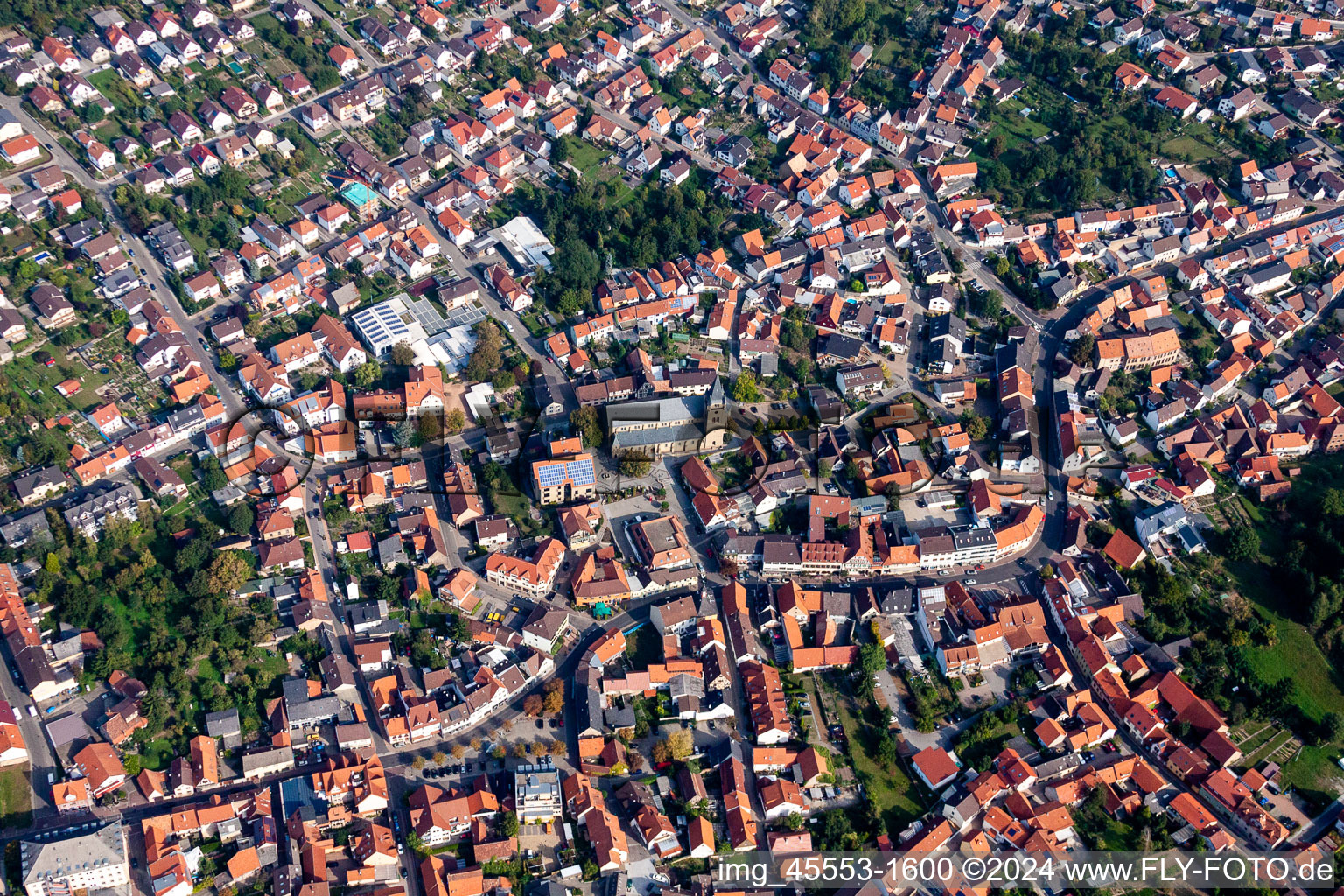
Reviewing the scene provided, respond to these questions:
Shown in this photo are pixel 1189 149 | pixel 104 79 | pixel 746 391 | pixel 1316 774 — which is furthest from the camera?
pixel 1189 149

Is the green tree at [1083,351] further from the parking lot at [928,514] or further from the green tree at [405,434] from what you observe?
the green tree at [405,434]

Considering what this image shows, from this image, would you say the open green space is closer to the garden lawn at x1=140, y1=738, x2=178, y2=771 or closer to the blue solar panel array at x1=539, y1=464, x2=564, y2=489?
the blue solar panel array at x1=539, y1=464, x2=564, y2=489

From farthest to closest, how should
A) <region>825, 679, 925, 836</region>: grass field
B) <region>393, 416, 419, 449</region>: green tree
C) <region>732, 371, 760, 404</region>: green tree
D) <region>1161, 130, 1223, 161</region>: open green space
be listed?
<region>1161, 130, 1223, 161</region>: open green space → <region>732, 371, 760, 404</region>: green tree → <region>393, 416, 419, 449</region>: green tree → <region>825, 679, 925, 836</region>: grass field

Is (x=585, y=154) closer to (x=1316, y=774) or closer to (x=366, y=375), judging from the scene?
(x=366, y=375)

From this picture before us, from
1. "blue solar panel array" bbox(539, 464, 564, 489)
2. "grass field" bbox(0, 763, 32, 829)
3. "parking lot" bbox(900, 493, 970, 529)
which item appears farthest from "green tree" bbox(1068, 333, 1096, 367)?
"grass field" bbox(0, 763, 32, 829)

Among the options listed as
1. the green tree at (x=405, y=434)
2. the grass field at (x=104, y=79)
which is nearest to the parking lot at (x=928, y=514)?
the green tree at (x=405, y=434)

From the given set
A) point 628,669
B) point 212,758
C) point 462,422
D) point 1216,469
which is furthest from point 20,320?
point 1216,469

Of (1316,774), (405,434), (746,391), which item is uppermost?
(405,434)

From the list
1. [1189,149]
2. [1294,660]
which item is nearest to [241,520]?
[1294,660]
